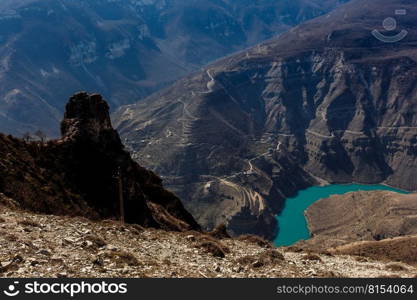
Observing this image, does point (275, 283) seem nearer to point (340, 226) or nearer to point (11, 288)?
point (11, 288)

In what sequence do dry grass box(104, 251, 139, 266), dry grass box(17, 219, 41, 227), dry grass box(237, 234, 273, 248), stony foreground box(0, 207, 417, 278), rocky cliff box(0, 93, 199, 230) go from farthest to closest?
dry grass box(237, 234, 273, 248), rocky cliff box(0, 93, 199, 230), dry grass box(17, 219, 41, 227), dry grass box(104, 251, 139, 266), stony foreground box(0, 207, 417, 278)

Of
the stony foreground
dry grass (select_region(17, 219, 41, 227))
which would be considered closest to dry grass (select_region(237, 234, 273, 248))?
the stony foreground

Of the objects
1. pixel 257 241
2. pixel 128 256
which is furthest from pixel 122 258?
pixel 257 241

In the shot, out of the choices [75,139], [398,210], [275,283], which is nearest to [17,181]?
[75,139]

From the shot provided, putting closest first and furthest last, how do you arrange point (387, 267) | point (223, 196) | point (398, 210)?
point (387, 267)
point (398, 210)
point (223, 196)

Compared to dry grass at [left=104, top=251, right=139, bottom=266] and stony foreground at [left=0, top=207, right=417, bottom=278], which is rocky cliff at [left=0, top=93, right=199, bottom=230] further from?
dry grass at [left=104, top=251, right=139, bottom=266]

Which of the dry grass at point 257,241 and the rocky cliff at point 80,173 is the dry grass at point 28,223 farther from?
the dry grass at point 257,241
